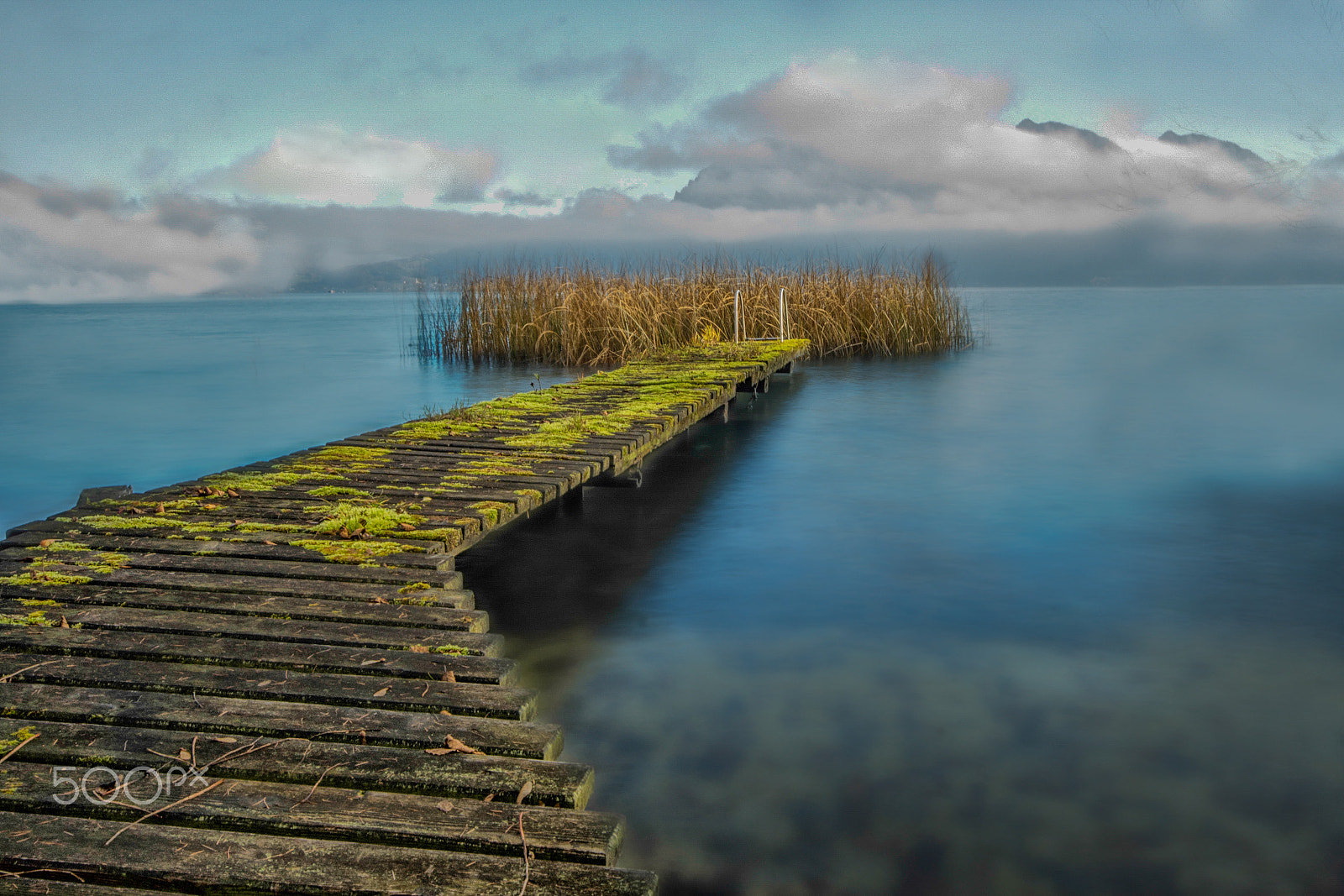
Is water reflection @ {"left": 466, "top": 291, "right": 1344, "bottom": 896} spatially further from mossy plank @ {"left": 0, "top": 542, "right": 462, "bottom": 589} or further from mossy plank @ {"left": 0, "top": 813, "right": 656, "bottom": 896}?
mossy plank @ {"left": 0, "top": 813, "right": 656, "bottom": 896}

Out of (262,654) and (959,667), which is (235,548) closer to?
(262,654)

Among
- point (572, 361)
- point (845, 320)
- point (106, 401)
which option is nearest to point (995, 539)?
point (572, 361)

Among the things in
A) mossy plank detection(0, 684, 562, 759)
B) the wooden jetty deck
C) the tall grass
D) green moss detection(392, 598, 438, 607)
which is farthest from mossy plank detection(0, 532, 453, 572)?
the tall grass

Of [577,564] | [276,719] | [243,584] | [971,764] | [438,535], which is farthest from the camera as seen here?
[577,564]

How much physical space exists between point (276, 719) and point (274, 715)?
28 millimetres

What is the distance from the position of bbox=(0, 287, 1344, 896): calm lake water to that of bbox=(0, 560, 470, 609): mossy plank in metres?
0.92

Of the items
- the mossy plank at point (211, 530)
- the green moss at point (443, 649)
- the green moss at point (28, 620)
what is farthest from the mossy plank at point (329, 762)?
the mossy plank at point (211, 530)

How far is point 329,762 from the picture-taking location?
200cm

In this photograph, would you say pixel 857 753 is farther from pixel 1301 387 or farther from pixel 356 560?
pixel 1301 387

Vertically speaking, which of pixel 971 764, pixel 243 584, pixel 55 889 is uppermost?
pixel 243 584

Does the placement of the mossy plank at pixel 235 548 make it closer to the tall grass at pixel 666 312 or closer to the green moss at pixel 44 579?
the green moss at pixel 44 579

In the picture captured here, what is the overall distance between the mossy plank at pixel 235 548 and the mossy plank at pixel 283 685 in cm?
86

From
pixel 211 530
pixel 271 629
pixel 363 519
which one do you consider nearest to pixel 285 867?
pixel 271 629

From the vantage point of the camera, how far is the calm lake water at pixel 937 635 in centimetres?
276
